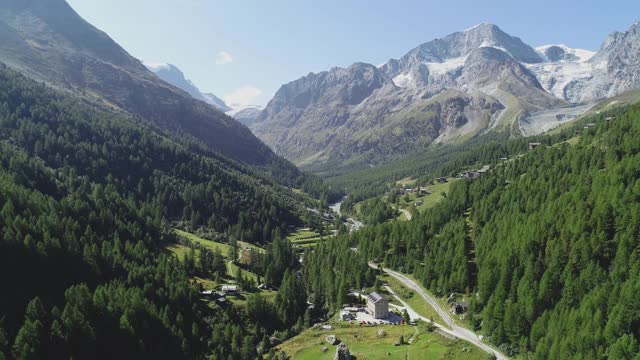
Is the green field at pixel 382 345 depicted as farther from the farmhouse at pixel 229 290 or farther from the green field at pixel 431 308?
the farmhouse at pixel 229 290

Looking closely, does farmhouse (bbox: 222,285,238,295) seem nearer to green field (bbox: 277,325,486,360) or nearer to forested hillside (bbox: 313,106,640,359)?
forested hillside (bbox: 313,106,640,359)

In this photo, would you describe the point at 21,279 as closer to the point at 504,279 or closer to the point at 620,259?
the point at 504,279

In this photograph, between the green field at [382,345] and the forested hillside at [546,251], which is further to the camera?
the green field at [382,345]

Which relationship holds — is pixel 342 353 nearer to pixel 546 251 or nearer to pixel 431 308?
pixel 431 308

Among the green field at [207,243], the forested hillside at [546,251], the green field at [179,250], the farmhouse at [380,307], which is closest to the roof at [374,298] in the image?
the farmhouse at [380,307]

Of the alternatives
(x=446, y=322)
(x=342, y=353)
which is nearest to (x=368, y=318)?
(x=446, y=322)

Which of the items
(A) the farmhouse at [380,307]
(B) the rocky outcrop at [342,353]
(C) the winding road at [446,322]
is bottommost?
(B) the rocky outcrop at [342,353]

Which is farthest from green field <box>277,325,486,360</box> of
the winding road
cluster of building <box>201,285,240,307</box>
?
cluster of building <box>201,285,240,307</box>
